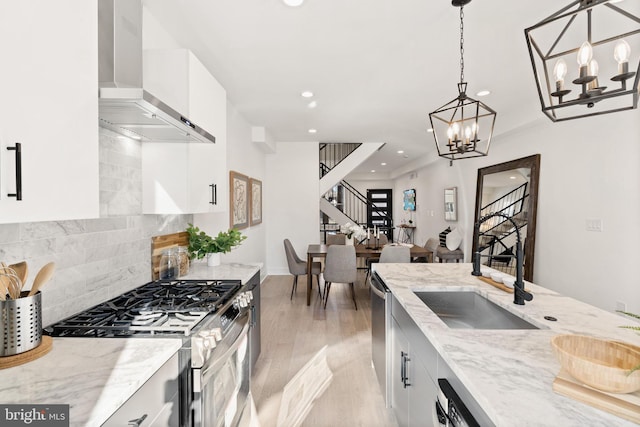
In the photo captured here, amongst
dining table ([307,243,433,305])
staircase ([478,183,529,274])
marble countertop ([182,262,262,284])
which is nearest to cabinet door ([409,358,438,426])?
marble countertop ([182,262,262,284])

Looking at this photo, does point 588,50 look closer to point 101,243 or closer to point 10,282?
point 10,282

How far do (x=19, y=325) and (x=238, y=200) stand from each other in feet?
11.0

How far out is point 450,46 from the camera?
259 centimetres

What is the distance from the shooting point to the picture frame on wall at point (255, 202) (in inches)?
195

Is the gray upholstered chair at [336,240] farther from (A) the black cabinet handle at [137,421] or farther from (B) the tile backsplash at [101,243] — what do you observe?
(A) the black cabinet handle at [137,421]

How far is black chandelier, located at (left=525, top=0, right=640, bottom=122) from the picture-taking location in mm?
1014

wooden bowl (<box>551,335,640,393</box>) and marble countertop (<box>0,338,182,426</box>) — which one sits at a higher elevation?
wooden bowl (<box>551,335,640,393</box>)

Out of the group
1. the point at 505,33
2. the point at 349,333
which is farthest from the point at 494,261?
the point at 505,33

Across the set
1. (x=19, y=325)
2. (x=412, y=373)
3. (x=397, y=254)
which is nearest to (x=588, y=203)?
(x=397, y=254)

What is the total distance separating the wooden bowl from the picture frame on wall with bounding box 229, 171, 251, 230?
3623 mm

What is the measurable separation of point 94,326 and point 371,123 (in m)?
4.58

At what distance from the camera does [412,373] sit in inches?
58.9

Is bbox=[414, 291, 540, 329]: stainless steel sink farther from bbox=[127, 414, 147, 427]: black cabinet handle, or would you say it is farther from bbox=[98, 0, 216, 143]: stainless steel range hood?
bbox=[98, 0, 216, 143]: stainless steel range hood

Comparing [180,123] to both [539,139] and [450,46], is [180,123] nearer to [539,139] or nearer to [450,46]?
[450,46]
